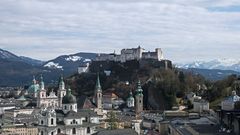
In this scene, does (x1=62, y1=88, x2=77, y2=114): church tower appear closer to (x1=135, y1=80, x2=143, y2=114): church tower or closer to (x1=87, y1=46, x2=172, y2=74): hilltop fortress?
(x1=135, y1=80, x2=143, y2=114): church tower

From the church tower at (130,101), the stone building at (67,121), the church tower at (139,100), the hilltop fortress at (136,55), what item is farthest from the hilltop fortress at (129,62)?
the stone building at (67,121)

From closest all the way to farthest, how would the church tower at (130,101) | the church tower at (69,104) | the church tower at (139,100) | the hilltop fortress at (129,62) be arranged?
the church tower at (69,104)
the church tower at (139,100)
the church tower at (130,101)
the hilltop fortress at (129,62)

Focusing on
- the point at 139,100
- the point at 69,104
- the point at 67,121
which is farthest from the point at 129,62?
the point at 67,121

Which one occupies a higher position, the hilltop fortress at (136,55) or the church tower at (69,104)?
the hilltop fortress at (136,55)

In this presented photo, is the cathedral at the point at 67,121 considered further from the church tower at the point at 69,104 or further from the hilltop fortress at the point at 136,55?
the hilltop fortress at the point at 136,55

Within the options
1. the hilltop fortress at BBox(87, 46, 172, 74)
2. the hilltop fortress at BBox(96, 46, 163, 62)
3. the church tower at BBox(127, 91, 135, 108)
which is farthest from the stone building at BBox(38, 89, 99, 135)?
the hilltop fortress at BBox(96, 46, 163, 62)

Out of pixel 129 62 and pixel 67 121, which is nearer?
pixel 67 121

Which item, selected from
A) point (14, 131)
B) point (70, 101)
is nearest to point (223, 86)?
point (70, 101)

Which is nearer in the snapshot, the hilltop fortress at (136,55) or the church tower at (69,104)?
the church tower at (69,104)

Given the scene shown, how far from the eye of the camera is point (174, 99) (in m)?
91.4

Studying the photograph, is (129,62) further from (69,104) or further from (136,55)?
(69,104)

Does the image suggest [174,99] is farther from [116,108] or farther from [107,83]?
[107,83]

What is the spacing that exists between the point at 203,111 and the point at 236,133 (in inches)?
1161

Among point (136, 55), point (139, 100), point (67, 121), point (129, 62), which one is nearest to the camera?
point (67, 121)
